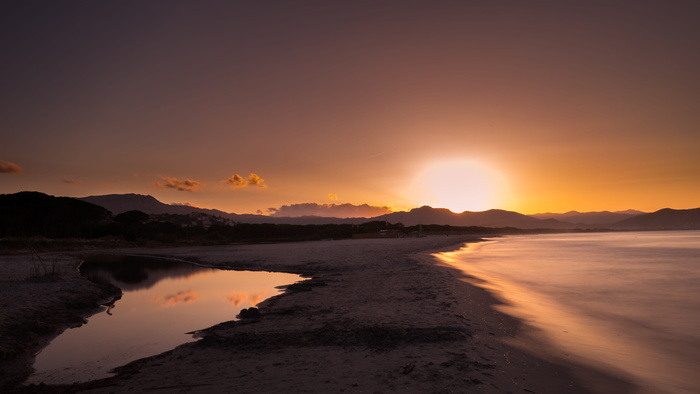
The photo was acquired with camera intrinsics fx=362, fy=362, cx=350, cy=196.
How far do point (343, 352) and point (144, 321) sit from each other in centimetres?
901

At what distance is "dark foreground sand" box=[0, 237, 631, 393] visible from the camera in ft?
21.4

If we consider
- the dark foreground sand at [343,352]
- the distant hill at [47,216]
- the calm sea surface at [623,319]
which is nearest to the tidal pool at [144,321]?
the dark foreground sand at [343,352]

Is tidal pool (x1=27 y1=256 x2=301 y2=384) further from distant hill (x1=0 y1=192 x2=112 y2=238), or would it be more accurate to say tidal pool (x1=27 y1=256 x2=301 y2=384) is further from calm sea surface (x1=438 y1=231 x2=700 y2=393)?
distant hill (x1=0 y1=192 x2=112 y2=238)

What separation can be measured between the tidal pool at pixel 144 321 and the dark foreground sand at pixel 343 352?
0.65 meters

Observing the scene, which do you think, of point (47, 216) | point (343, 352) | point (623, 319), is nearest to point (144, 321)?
point (343, 352)

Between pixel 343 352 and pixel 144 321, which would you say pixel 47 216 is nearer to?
pixel 144 321

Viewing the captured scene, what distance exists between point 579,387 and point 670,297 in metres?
15.4

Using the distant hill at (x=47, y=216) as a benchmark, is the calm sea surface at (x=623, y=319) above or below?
below

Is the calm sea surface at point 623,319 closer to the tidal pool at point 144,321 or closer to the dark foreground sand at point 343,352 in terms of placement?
the dark foreground sand at point 343,352

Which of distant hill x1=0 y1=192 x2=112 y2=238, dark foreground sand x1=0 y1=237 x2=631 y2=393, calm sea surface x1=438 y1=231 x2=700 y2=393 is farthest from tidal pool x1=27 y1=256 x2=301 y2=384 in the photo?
distant hill x1=0 y1=192 x2=112 y2=238

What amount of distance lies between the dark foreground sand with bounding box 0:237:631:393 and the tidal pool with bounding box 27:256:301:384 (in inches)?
25.4

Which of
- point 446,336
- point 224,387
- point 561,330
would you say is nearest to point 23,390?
point 224,387

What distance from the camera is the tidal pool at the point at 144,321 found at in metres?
8.70

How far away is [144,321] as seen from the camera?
13.4 meters
